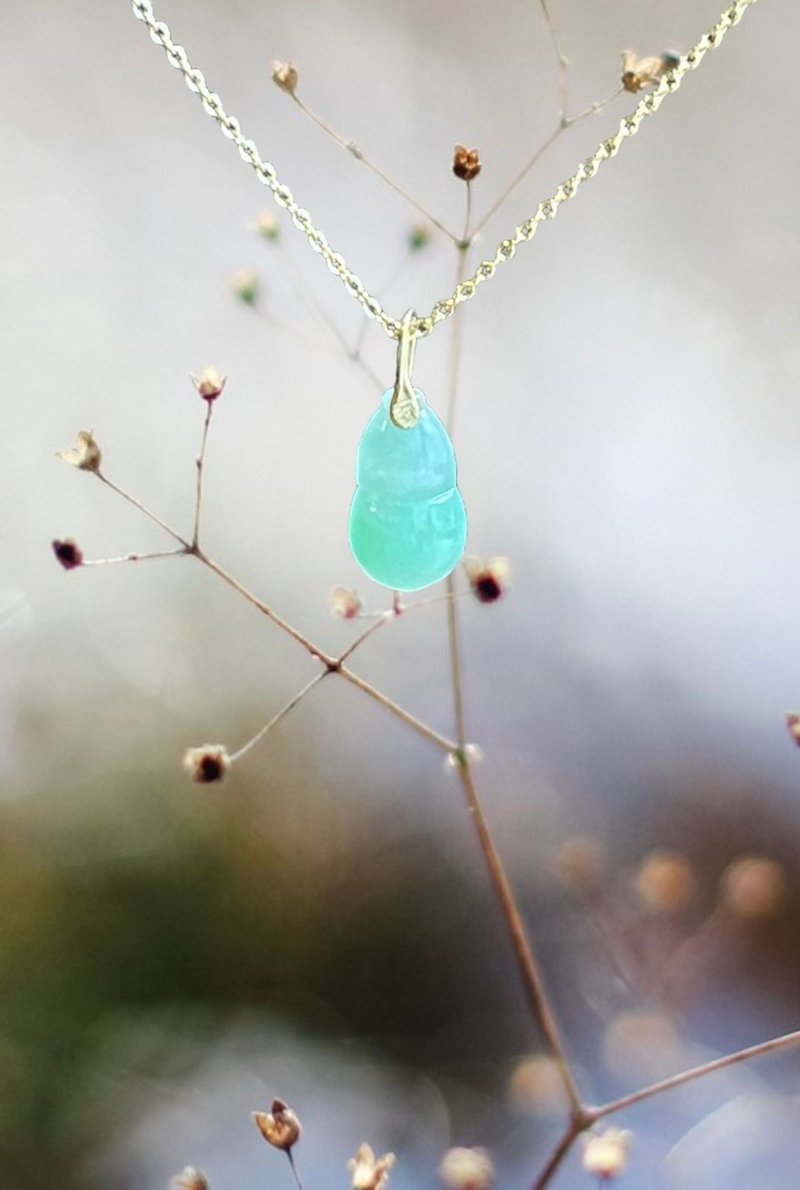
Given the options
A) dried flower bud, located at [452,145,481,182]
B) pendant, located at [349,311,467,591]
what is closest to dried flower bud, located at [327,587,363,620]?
pendant, located at [349,311,467,591]

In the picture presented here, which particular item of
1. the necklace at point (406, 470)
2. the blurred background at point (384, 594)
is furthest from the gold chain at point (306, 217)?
the blurred background at point (384, 594)

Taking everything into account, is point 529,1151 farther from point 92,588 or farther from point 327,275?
point 327,275

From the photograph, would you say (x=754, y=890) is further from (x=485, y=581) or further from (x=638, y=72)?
(x=638, y=72)

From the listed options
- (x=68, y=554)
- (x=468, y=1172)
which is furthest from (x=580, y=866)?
(x=68, y=554)

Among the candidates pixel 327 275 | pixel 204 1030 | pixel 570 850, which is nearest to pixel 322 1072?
pixel 204 1030

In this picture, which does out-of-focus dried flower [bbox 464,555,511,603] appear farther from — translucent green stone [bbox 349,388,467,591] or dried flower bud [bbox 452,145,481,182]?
dried flower bud [bbox 452,145,481,182]

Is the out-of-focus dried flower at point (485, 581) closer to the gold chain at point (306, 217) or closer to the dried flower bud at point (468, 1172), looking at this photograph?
the gold chain at point (306, 217)
